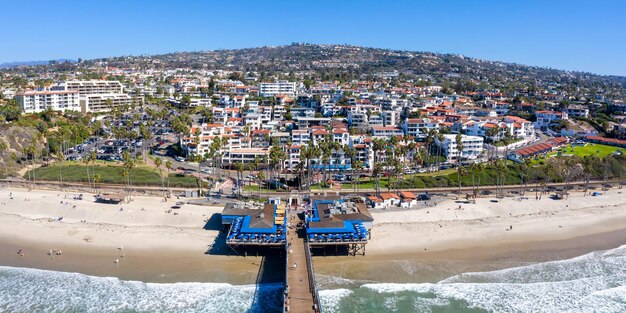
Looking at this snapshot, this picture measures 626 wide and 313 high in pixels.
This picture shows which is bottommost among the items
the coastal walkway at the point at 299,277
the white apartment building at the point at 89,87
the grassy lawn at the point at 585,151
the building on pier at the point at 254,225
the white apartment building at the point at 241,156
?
the coastal walkway at the point at 299,277

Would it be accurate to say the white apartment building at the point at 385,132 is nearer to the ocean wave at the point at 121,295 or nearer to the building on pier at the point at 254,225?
the building on pier at the point at 254,225

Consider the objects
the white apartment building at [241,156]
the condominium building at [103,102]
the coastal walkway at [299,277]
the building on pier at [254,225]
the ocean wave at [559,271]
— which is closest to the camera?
the coastal walkway at [299,277]

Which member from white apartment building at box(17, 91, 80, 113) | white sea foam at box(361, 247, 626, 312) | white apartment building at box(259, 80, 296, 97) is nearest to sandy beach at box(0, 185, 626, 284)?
white sea foam at box(361, 247, 626, 312)

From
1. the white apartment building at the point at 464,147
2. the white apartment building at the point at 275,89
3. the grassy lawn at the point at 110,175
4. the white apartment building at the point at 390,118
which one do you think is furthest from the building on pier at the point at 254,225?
the white apartment building at the point at 275,89

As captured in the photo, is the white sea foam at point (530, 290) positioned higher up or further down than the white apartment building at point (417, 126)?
further down

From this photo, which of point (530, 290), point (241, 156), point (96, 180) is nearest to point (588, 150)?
point (530, 290)

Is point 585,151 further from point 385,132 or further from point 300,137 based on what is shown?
point 300,137

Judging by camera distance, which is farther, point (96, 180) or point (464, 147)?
point (464, 147)
